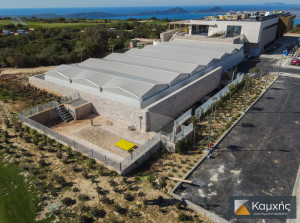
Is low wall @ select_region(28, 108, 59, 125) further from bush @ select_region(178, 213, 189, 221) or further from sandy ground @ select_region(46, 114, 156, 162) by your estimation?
bush @ select_region(178, 213, 189, 221)

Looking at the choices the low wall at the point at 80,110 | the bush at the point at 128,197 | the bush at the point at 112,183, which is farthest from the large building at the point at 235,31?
the bush at the point at 128,197

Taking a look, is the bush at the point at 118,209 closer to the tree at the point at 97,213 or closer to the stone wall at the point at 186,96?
the tree at the point at 97,213

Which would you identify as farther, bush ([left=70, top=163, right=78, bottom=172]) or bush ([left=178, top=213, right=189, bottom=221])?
bush ([left=70, top=163, right=78, bottom=172])

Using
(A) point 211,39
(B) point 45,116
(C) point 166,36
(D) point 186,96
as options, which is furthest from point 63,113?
(C) point 166,36

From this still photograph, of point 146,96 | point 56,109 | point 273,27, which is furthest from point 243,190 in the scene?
point 273,27

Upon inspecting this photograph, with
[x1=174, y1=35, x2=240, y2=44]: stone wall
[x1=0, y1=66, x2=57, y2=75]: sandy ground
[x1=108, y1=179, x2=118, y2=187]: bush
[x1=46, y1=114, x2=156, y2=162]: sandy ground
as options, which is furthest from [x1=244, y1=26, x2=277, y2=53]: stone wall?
[x1=108, y1=179, x2=118, y2=187]: bush

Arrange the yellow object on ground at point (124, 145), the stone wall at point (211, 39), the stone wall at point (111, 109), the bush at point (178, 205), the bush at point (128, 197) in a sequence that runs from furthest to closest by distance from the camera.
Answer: the stone wall at point (211, 39) → the stone wall at point (111, 109) → the yellow object on ground at point (124, 145) → the bush at point (128, 197) → the bush at point (178, 205)
